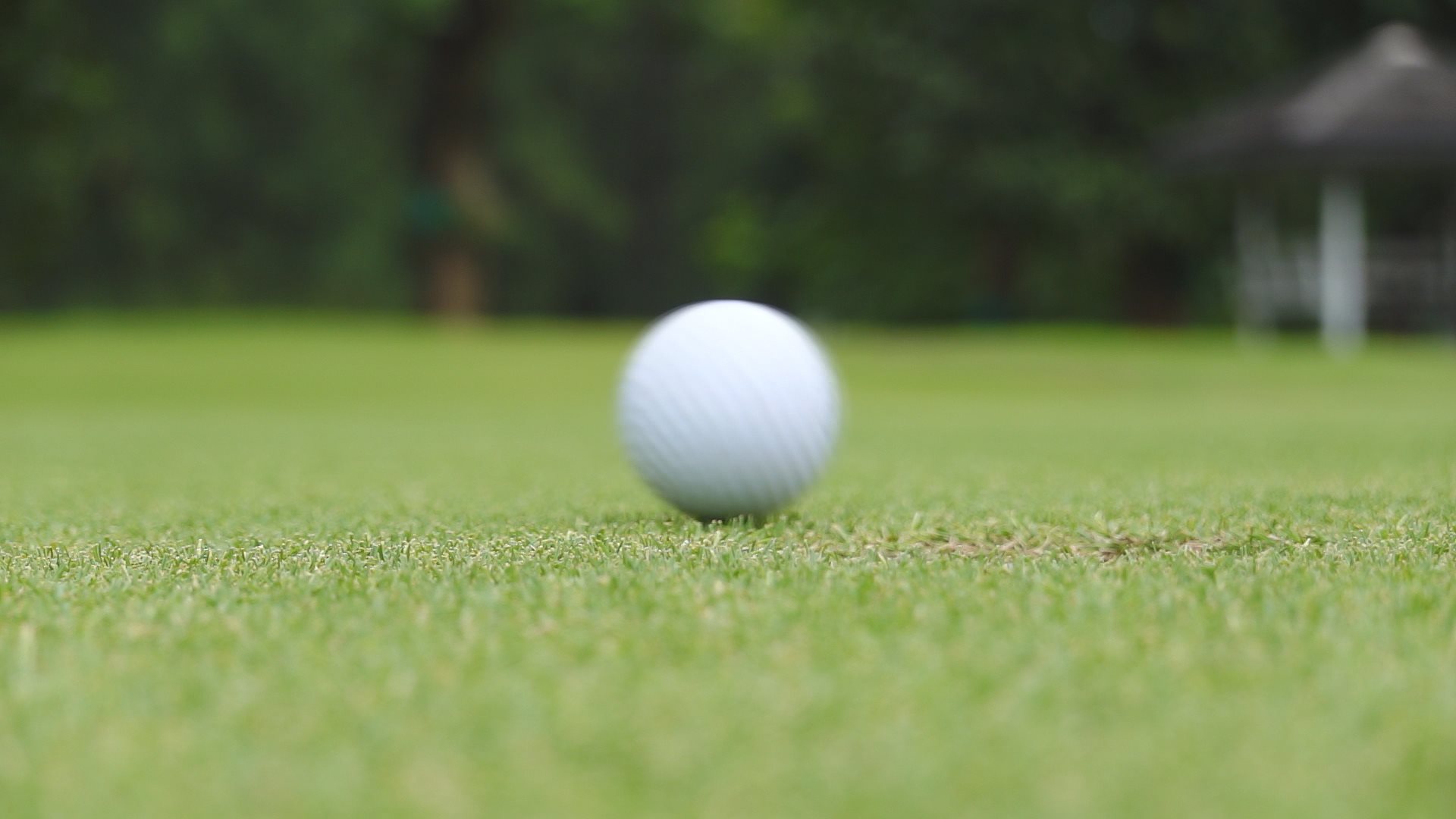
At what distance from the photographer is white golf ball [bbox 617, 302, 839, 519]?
421cm

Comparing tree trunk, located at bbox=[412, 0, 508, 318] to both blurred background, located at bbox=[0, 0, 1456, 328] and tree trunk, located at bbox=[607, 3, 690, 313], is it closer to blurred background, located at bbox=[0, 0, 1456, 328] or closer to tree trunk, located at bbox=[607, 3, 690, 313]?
Answer: blurred background, located at bbox=[0, 0, 1456, 328]

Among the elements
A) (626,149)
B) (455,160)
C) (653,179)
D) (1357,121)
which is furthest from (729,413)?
(653,179)

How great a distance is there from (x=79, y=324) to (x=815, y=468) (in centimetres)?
1740

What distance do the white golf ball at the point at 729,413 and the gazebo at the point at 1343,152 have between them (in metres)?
15.5

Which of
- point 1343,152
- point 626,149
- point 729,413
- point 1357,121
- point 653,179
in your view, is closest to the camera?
point 729,413

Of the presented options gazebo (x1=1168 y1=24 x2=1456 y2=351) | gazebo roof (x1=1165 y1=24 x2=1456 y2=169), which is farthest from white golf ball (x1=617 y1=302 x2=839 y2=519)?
gazebo roof (x1=1165 y1=24 x2=1456 y2=169)

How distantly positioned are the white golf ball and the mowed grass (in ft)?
0.50

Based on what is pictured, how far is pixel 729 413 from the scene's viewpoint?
4230 millimetres

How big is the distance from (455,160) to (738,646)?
24382 mm

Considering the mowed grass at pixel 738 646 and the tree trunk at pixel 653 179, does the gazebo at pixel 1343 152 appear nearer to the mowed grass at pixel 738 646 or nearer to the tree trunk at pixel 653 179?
the mowed grass at pixel 738 646

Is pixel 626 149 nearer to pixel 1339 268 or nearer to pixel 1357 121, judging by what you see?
pixel 1339 268

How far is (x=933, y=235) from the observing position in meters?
31.5

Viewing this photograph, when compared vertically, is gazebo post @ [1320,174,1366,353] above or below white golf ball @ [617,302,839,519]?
below

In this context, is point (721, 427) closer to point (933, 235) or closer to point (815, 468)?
point (815, 468)
